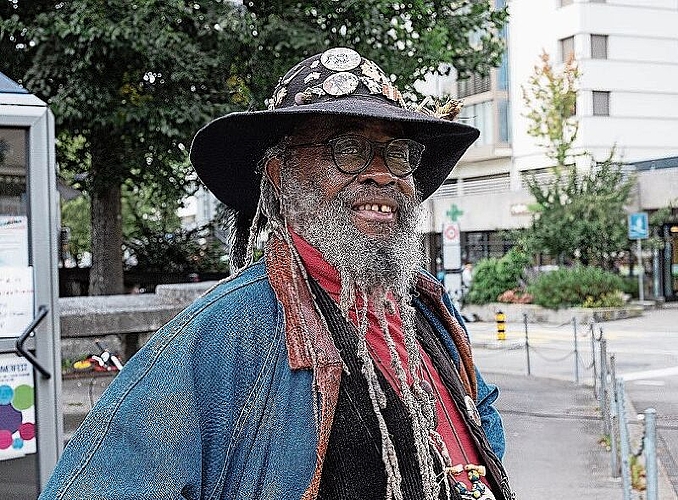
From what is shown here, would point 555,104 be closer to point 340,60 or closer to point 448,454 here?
point 340,60

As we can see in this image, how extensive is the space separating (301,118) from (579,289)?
2309cm

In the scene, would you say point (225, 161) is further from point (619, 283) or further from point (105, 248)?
point (619, 283)

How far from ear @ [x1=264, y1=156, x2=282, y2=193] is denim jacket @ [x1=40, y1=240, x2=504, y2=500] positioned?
0.34 m

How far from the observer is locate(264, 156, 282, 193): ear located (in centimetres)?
217

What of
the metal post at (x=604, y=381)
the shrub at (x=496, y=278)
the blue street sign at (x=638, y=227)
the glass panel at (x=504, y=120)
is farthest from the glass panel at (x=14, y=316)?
the glass panel at (x=504, y=120)

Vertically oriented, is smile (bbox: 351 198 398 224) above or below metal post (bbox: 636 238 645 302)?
above

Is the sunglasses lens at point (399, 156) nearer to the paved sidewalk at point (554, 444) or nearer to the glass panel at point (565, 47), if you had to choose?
the paved sidewalk at point (554, 444)

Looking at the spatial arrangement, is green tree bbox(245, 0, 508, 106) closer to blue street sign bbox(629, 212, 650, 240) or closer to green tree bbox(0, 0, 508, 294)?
green tree bbox(0, 0, 508, 294)

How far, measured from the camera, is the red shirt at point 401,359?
2.02 m

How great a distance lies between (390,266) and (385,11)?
8431 mm

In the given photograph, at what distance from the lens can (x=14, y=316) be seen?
14.7 feet

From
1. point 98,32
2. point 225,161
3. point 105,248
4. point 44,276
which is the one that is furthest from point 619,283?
point 225,161

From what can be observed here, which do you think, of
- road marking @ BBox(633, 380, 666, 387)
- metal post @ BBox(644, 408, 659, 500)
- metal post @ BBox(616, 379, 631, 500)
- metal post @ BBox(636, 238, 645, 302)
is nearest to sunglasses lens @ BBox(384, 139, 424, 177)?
metal post @ BBox(644, 408, 659, 500)

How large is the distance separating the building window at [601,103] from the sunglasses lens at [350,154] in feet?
125
